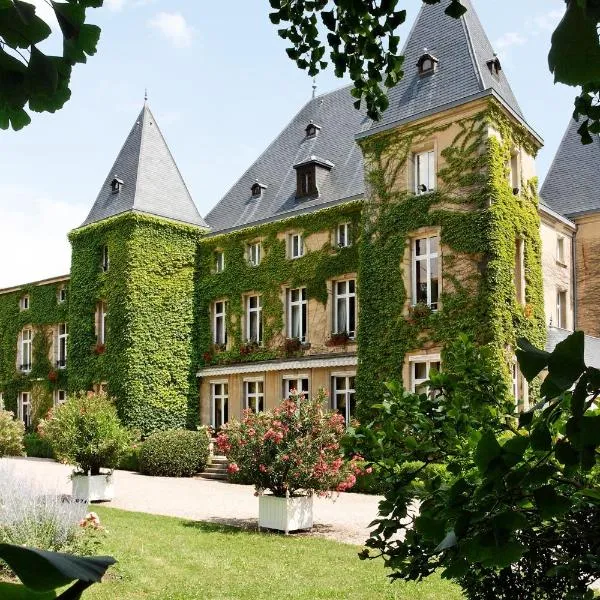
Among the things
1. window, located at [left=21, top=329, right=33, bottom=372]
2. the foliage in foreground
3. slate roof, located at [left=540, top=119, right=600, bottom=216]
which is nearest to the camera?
the foliage in foreground

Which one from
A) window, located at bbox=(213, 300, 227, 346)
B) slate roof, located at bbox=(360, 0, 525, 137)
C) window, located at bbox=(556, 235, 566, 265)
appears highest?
slate roof, located at bbox=(360, 0, 525, 137)

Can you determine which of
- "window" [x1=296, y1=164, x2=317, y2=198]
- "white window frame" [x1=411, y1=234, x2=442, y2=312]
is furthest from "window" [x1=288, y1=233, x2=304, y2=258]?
"white window frame" [x1=411, y1=234, x2=442, y2=312]

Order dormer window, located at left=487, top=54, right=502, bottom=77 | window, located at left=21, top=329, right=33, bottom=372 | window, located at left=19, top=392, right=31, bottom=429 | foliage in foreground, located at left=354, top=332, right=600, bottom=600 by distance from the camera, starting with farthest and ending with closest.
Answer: window, located at left=21, top=329, right=33, bottom=372
window, located at left=19, top=392, right=31, bottom=429
dormer window, located at left=487, top=54, right=502, bottom=77
foliage in foreground, located at left=354, top=332, right=600, bottom=600

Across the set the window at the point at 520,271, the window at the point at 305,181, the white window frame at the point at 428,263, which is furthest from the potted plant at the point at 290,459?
the window at the point at 305,181

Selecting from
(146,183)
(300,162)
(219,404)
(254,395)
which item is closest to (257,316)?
(254,395)

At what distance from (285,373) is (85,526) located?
1466 centimetres

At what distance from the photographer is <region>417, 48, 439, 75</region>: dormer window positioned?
20422 mm

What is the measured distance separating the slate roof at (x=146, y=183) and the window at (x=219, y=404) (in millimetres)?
6023

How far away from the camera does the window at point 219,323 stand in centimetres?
2584

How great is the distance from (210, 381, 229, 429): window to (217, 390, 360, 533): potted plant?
12.7 m

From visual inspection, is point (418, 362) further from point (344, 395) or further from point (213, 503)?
point (213, 503)

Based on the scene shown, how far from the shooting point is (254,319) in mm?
25000

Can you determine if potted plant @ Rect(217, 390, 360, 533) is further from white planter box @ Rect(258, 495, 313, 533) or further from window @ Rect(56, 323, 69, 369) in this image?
window @ Rect(56, 323, 69, 369)

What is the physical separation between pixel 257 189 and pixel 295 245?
11.8 feet
